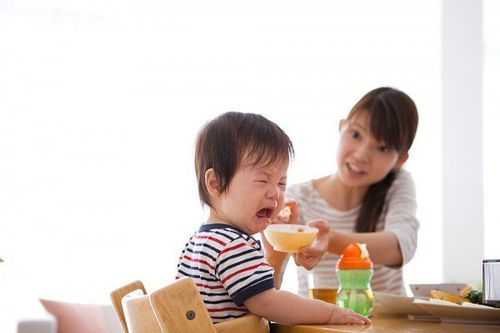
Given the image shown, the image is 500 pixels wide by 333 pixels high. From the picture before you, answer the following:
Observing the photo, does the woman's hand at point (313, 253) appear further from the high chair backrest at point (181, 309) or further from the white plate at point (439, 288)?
the high chair backrest at point (181, 309)

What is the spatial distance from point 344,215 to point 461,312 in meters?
1.03

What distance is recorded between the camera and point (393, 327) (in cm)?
125

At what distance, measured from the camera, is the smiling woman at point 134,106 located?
12.0 feet

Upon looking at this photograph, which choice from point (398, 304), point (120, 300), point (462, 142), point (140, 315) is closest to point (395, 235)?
point (398, 304)

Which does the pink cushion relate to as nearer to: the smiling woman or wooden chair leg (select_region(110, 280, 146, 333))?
wooden chair leg (select_region(110, 280, 146, 333))

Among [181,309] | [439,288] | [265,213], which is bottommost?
[439,288]

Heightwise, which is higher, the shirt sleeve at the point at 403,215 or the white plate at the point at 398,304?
the shirt sleeve at the point at 403,215

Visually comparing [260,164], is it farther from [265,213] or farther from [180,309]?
[180,309]

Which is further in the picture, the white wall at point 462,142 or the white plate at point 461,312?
the white wall at point 462,142

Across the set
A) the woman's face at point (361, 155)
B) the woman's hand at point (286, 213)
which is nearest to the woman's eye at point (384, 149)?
the woman's face at point (361, 155)

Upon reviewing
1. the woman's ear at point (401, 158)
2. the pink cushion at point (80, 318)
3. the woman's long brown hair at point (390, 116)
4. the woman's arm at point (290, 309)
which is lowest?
the pink cushion at point (80, 318)

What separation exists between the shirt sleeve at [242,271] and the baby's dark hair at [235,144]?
0.13 m

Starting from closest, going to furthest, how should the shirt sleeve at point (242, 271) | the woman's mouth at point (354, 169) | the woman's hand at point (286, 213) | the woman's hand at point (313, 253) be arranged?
the shirt sleeve at point (242, 271) < the woman's hand at point (313, 253) < the woman's hand at point (286, 213) < the woman's mouth at point (354, 169)

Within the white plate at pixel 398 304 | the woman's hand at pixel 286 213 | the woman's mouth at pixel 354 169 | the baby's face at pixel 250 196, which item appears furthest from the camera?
the woman's mouth at pixel 354 169
